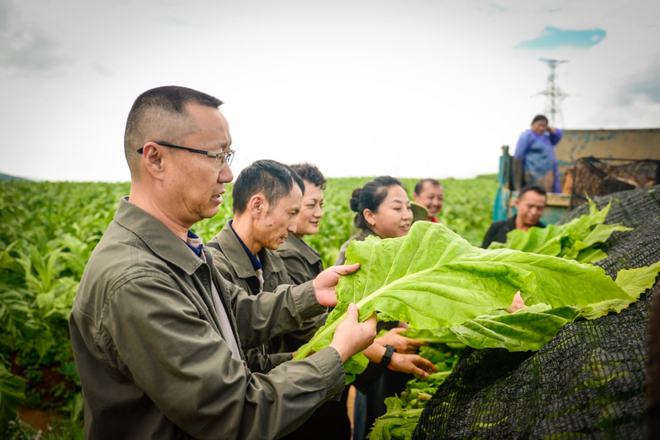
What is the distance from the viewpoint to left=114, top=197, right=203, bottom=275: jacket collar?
1.61 meters

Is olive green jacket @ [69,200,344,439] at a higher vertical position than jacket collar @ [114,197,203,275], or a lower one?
lower

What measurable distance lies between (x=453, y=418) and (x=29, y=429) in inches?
172

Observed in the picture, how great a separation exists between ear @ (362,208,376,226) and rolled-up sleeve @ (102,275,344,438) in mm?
2386

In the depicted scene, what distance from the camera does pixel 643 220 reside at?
2.80 m

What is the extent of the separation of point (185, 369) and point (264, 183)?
6.03 feet

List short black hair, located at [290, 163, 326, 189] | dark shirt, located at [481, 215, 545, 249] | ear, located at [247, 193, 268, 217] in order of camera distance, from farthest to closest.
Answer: dark shirt, located at [481, 215, 545, 249], short black hair, located at [290, 163, 326, 189], ear, located at [247, 193, 268, 217]

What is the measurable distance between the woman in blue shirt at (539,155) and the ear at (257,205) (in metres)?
6.51

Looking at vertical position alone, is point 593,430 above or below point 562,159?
below

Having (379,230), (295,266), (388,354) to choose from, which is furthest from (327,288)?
(379,230)

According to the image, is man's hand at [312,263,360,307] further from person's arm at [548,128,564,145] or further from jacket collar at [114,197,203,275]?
person's arm at [548,128,564,145]

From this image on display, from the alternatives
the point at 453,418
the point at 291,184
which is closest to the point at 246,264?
the point at 291,184

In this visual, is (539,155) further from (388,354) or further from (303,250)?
(388,354)

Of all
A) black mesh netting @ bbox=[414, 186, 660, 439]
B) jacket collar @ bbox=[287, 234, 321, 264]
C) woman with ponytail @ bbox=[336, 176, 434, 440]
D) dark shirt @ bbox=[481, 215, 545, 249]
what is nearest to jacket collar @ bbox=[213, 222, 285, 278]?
woman with ponytail @ bbox=[336, 176, 434, 440]

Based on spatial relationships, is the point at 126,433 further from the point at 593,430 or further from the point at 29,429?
the point at 29,429
